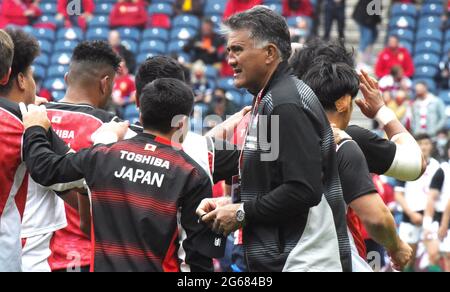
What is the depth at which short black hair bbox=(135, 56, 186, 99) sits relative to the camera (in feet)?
17.5

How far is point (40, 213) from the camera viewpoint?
4.86m

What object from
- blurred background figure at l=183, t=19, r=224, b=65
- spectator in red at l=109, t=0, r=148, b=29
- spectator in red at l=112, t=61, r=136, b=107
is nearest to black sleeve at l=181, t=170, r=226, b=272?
spectator in red at l=112, t=61, r=136, b=107

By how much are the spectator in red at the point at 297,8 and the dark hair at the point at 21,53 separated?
12127 mm

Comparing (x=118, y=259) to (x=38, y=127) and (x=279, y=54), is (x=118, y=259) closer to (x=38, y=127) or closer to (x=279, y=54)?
(x=38, y=127)

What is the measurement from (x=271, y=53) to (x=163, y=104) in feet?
1.76

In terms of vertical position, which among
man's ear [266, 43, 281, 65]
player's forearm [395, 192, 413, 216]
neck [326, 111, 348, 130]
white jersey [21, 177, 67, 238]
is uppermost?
man's ear [266, 43, 281, 65]

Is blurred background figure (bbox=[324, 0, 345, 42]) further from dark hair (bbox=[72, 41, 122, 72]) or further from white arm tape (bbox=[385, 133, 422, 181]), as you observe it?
white arm tape (bbox=[385, 133, 422, 181])

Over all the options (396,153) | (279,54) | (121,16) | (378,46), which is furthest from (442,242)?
(121,16)

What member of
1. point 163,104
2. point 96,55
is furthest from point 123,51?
point 163,104

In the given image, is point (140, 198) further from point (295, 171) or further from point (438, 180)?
point (438, 180)

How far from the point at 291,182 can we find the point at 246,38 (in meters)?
0.73

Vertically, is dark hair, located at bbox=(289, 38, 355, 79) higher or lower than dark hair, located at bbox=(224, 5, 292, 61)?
lower

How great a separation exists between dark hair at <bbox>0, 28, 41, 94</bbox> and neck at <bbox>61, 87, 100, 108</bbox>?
0.46 meters

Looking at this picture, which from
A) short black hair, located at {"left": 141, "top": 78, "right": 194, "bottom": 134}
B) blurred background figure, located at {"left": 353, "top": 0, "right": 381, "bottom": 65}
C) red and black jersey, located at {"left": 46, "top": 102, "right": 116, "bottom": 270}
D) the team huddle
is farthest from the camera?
blurred background figure, located at {"left": 353, "top": 0, "right": 381, "bottom": 65}
